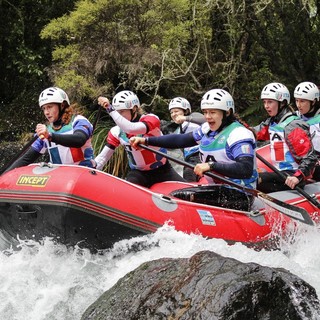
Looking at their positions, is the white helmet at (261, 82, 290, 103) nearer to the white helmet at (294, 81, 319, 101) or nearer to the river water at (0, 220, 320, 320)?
the white helmet at (294, 81, 319, 101)

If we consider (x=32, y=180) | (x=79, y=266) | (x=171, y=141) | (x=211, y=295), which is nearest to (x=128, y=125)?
(x=171, y=141)

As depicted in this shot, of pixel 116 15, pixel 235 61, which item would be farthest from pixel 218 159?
pixel 235 61

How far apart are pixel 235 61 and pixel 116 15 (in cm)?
277

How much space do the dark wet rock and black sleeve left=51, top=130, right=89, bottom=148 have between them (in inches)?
74.0

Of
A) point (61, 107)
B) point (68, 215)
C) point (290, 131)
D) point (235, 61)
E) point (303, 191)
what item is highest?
point (61, 107)

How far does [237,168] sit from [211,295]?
6.33 feet

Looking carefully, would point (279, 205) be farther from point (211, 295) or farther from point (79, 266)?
point (211, 295)

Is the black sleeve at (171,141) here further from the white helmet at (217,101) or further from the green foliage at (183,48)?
the green foliage at (183,48)

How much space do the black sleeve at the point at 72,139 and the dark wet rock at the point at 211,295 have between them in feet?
6.16

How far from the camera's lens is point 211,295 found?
355 centimetres

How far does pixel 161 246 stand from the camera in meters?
5.15

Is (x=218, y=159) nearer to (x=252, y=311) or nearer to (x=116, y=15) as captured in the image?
(x=252, y=311)

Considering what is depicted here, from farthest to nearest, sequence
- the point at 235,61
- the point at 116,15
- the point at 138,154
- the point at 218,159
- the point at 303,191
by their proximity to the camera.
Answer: the point at 235,61 < the point at 116,15 < the point at 138,154 < the point at 303,191 < the point at 218,159

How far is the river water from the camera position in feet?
15.6
